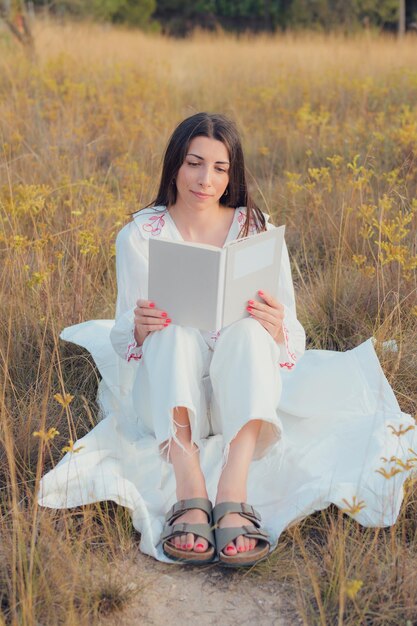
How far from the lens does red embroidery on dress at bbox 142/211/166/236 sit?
2.61m

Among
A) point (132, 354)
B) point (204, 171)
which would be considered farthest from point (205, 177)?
point (132, 354)

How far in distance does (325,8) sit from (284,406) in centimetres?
1956

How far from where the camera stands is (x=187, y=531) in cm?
212

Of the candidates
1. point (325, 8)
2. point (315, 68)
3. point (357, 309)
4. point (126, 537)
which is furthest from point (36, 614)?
point (325, 8)

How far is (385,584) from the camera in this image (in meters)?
1.96

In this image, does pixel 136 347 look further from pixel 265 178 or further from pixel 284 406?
pixel 265 178

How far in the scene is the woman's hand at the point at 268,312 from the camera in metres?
2.31

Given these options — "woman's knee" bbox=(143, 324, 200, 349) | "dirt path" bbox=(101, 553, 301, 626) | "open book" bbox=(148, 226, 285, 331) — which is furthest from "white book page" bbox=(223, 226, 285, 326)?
"dirt path" bbox=(101, 553, 301, 626)

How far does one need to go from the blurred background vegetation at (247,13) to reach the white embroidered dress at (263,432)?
1335 cm

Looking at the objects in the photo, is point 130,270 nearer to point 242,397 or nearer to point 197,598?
point 242,397

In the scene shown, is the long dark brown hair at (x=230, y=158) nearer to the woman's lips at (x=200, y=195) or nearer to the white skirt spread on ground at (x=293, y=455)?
the woman's lips at (x=200, y=195)

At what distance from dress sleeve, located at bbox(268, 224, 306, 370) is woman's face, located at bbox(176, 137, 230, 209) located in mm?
284

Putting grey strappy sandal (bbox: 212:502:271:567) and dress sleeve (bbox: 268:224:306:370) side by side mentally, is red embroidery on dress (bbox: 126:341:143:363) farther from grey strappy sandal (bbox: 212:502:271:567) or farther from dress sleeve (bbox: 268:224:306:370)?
grey strappy sandal (bbox: 212:502:271:567)

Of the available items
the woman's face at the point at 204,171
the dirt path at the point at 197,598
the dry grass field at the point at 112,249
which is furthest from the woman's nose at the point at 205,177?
the dirt path at the point at 197,598
